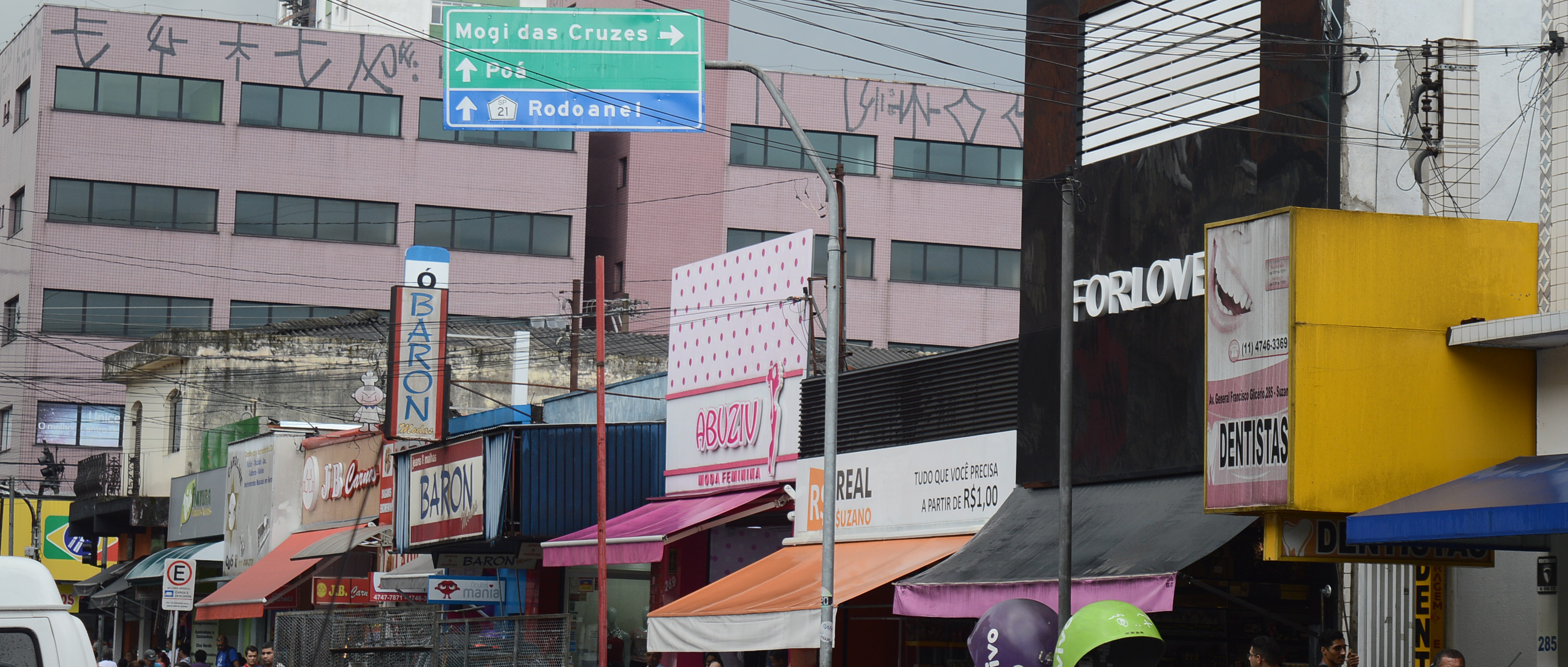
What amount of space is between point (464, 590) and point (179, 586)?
16.1 ft

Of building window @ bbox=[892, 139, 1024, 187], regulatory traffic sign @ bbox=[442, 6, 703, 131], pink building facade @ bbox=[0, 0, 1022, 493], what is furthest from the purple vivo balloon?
building window @ bbox=[892, 139, 1024, 187]

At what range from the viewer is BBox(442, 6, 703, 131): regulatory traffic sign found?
15.6 m

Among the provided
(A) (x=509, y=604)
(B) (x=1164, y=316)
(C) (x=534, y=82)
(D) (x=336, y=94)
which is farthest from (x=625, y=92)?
(D) (x=336, y=94)

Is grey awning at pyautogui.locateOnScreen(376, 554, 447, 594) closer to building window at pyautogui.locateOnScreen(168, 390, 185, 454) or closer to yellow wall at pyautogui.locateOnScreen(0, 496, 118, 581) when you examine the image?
building window at pyautogui.locateOnScreen(168, 390, 185, 454)

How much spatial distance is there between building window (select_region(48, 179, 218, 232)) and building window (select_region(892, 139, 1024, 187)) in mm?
22409

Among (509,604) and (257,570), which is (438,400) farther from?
(257,570)

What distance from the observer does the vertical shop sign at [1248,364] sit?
38.6ft

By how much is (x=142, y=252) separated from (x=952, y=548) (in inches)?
1820

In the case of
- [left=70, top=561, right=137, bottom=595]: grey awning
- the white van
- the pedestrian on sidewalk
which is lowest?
[left=70, top=561, right=137, bottom=595]: grey awning

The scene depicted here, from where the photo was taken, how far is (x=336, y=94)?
194 feet

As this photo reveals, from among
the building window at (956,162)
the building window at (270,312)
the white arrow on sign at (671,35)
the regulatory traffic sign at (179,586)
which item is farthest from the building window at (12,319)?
the white arrow on sign at (671,35)

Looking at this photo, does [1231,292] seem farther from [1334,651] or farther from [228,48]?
[228,48]

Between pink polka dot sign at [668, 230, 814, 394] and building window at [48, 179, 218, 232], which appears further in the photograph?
building window at [48, 179, 218, 232]

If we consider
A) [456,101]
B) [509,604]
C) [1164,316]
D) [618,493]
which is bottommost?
[509,604]
